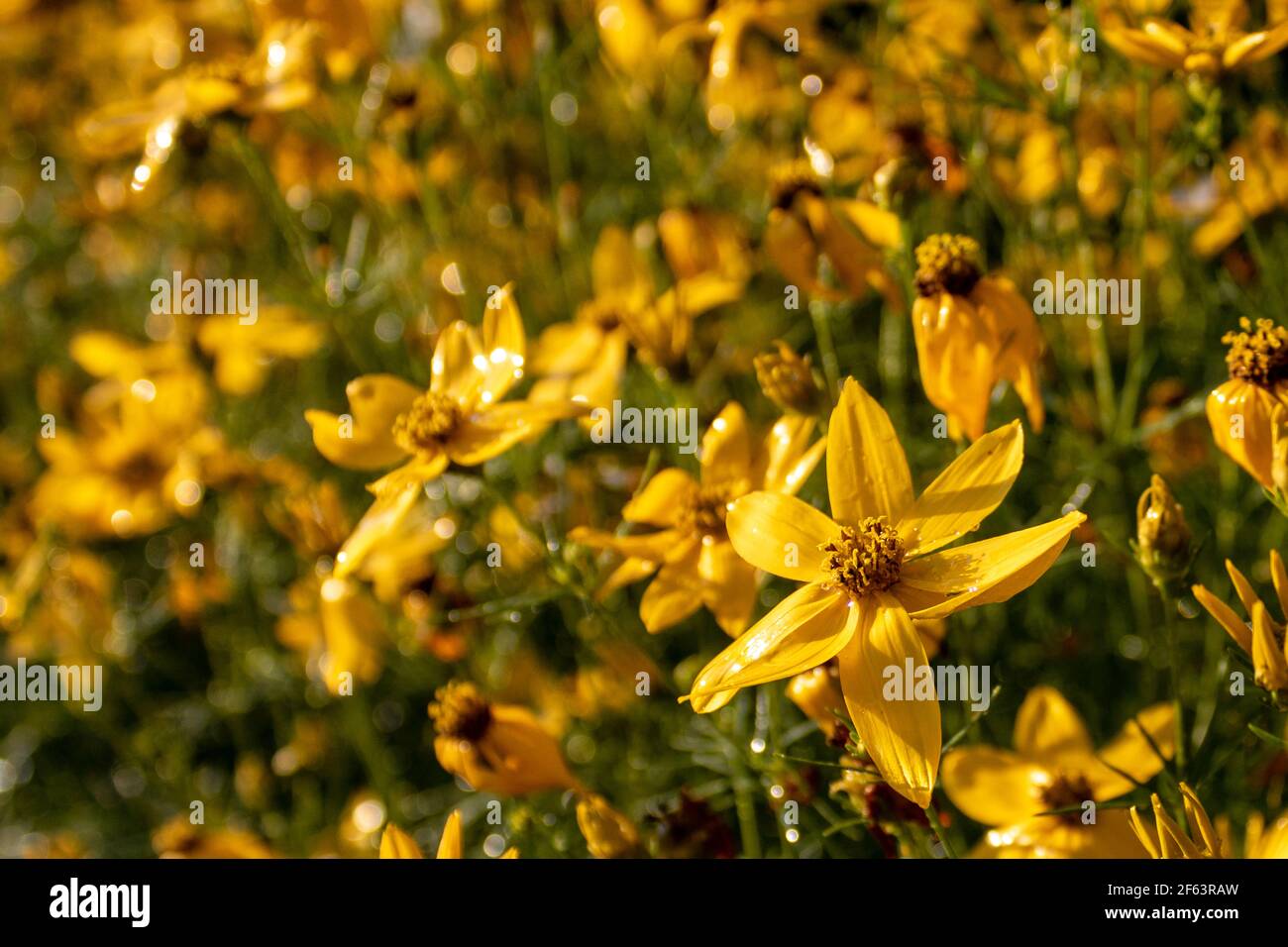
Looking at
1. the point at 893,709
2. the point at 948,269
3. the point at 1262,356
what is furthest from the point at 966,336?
the point at 893,709

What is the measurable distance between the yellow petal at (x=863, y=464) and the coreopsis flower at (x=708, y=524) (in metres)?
0.06

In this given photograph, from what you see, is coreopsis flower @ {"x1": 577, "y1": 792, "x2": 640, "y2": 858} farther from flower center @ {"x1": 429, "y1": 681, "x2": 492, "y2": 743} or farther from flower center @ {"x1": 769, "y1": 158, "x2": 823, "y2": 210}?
flower center @ {"x1": 769, "y1": 158, "x2": 823, "y2": 210}

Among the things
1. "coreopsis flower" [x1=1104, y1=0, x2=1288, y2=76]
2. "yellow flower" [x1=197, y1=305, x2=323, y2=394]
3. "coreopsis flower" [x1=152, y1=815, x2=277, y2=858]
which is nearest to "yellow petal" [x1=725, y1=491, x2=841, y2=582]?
"coreopsis flower" [x1=1104, y1=0, x2=1288, y2=76]

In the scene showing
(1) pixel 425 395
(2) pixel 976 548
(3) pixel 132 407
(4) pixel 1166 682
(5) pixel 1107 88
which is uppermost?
(5) pixel 1107 88

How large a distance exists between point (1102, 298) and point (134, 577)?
1.49 metres

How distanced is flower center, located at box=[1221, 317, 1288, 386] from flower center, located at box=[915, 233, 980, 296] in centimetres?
18

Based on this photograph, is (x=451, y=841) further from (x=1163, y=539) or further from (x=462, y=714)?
(x=1163, y=539)

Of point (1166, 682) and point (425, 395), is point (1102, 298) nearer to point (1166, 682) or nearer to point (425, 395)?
point (1166, 682)

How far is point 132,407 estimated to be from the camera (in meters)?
1.68

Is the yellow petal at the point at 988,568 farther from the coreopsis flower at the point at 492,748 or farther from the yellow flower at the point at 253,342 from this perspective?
the yellow flower at the point at 253,342

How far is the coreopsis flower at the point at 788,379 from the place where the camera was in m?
0.93

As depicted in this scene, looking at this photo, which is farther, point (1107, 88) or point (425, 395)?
point (1107, 88)
